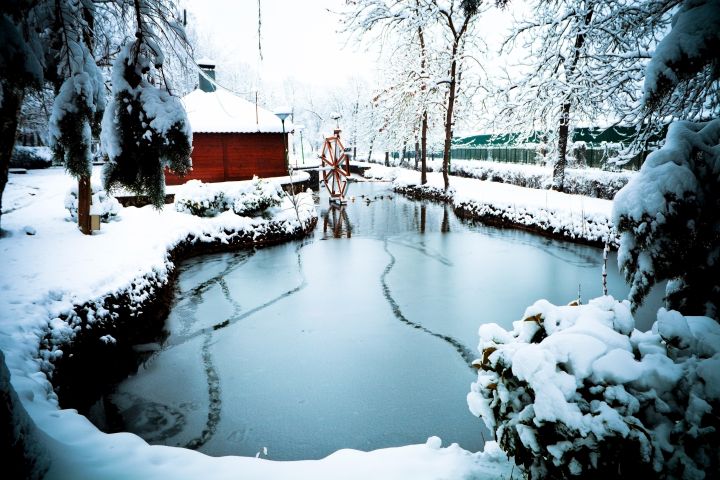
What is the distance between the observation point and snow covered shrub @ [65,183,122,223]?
908cm

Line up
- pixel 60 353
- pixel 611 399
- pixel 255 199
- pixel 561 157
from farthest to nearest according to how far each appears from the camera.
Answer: pixel 561 157, pixel 255 199, pixel 60 353, pixel 611 399

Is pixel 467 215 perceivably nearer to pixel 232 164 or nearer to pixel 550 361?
pixel 232 164

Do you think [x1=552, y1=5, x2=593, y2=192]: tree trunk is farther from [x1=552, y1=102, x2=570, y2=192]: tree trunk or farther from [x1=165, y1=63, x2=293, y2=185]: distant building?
[x1=165, y1=63, x2=293, y2=185]: distant building

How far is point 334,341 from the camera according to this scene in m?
6.34

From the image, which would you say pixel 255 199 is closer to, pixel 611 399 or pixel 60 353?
pixel 60 353

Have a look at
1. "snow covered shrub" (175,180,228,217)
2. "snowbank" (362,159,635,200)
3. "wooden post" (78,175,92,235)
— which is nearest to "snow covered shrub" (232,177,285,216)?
"snow covered shrub" (175,180,228,217)

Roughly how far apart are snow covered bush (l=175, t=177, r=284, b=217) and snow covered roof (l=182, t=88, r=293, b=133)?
6271 mm

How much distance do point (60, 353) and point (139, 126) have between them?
373 cm

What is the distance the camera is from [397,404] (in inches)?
187

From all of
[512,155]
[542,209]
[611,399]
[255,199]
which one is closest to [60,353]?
[611,399]

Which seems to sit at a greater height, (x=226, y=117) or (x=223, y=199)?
(x=226, y=117)

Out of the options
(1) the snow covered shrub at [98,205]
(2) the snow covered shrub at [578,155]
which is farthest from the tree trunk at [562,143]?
(1) the snow covered shrub at [98,205]

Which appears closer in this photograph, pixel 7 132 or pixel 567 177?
pixel 7 132

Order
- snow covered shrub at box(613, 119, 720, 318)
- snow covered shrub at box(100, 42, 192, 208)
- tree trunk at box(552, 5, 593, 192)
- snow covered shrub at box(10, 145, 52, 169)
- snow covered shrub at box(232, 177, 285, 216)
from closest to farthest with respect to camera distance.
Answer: snow covered shrub at box(100, 42, 192, 208)
snow covered shrub at box(613, 119, 720, 318)
snow covered shrub at box(232, 177, 285, 216)
tree trunk at box(552, 5, 593, 192)
snow covered shrub at box(10, 145, 52, 169)
